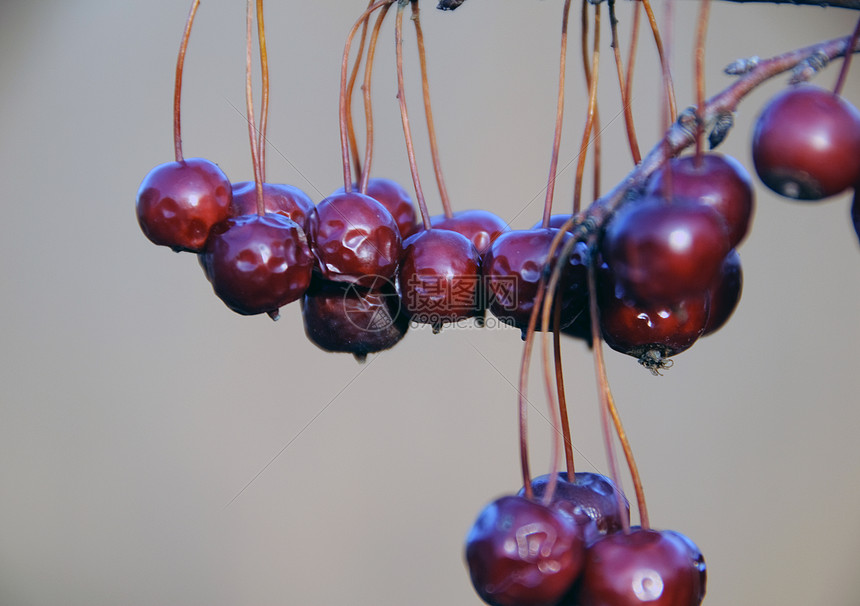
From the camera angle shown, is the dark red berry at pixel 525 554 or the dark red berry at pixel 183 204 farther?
the dark red berry at pixel 183 204

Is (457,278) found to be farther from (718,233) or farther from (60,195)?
(60,195)

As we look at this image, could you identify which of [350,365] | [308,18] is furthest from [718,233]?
[308,18]

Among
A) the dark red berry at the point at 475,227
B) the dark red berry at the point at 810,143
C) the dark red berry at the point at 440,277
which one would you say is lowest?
the dark red berry at the point at 440,277

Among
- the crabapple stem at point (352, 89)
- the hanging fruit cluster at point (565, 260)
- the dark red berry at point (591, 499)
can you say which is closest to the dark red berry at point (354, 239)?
the hanging fruit cluster at point (565, 260)

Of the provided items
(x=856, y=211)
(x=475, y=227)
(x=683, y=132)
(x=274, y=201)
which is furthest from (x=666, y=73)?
(x=274, y=201)

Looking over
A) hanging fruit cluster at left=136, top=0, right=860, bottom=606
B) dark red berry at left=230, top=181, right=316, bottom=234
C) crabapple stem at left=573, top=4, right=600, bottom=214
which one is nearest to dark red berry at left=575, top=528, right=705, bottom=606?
hanging fruit cluster at left=136, top=0, right=860, bottom=606

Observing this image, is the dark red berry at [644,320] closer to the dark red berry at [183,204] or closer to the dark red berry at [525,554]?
the dark red berry at [525,554]

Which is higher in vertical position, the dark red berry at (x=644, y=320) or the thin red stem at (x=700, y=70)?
the thin red stem at (x=700, y=70)
